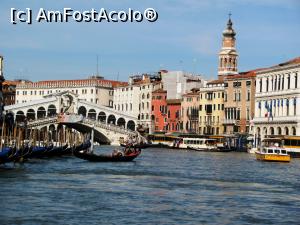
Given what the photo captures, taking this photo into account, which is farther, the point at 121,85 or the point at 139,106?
the point at 121,85

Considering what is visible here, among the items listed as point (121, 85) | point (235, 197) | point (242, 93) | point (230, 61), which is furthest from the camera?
point (121, 85)

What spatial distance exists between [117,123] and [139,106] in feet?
10.2

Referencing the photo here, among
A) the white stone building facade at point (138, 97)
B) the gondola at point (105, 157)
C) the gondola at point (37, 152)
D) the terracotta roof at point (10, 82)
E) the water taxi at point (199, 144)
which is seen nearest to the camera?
the gondola at point (105, 157)

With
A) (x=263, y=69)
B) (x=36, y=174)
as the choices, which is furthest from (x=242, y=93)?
(x=36, y=174)

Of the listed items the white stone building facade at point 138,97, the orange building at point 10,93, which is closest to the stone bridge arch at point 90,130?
the white stone building facade at point 138,97

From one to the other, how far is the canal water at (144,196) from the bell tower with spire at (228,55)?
37442mm

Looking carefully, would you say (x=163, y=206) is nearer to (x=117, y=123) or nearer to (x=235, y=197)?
(x=235, y=197)

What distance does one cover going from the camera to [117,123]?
238 ft

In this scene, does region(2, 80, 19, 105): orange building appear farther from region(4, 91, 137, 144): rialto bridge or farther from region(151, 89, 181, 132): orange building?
region(151, 89, 181, 132): orange building

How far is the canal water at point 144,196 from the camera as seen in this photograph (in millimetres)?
17062

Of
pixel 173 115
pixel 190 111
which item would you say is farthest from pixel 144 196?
pixel 173 115

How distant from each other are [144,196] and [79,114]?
46250 mm

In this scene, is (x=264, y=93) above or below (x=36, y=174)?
above

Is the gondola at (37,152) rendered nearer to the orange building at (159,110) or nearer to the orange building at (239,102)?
the orange building at (239,102)
